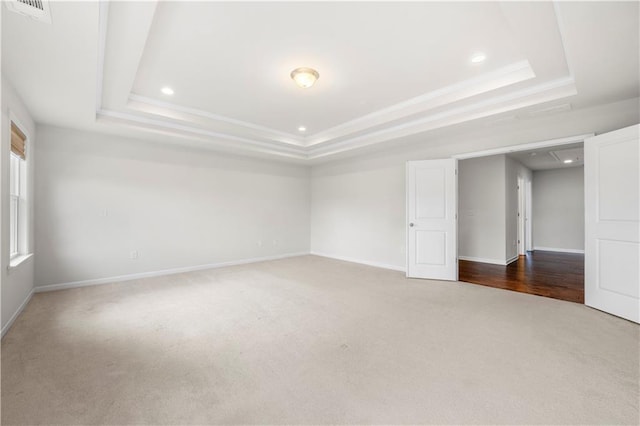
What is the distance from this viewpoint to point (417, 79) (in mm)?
3301

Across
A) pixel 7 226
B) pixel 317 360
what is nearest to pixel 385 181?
pixel 317 360

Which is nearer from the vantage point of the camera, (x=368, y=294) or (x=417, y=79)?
(x=417, y=79)

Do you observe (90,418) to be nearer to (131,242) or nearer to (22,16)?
(22,16)

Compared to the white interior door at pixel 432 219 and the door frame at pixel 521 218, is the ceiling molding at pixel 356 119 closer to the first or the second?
the white interior door at pixel 432 219

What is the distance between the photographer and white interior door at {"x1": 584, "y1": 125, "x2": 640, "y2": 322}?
294 centimetres

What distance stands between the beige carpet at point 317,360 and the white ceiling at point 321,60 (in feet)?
8.04

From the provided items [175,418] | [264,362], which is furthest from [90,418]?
[264,362]

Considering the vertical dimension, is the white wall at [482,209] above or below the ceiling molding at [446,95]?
below

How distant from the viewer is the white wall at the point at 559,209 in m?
7.79

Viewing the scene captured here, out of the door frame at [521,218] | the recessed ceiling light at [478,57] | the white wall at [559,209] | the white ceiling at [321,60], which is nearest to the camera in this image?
the white ceiling at [321,60]

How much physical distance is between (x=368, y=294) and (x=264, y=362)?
2055 millimetres

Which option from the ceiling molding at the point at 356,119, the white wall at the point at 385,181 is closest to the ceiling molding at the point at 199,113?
the ceiling molding at the point at 356,119

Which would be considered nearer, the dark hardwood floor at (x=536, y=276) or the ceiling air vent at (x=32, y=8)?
the ceiling air vent at (x=32, y=8)

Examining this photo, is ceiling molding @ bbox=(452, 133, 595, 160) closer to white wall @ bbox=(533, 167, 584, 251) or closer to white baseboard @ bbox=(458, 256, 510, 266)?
white baseboard @ bbox=(458, 256, 510, 266)
